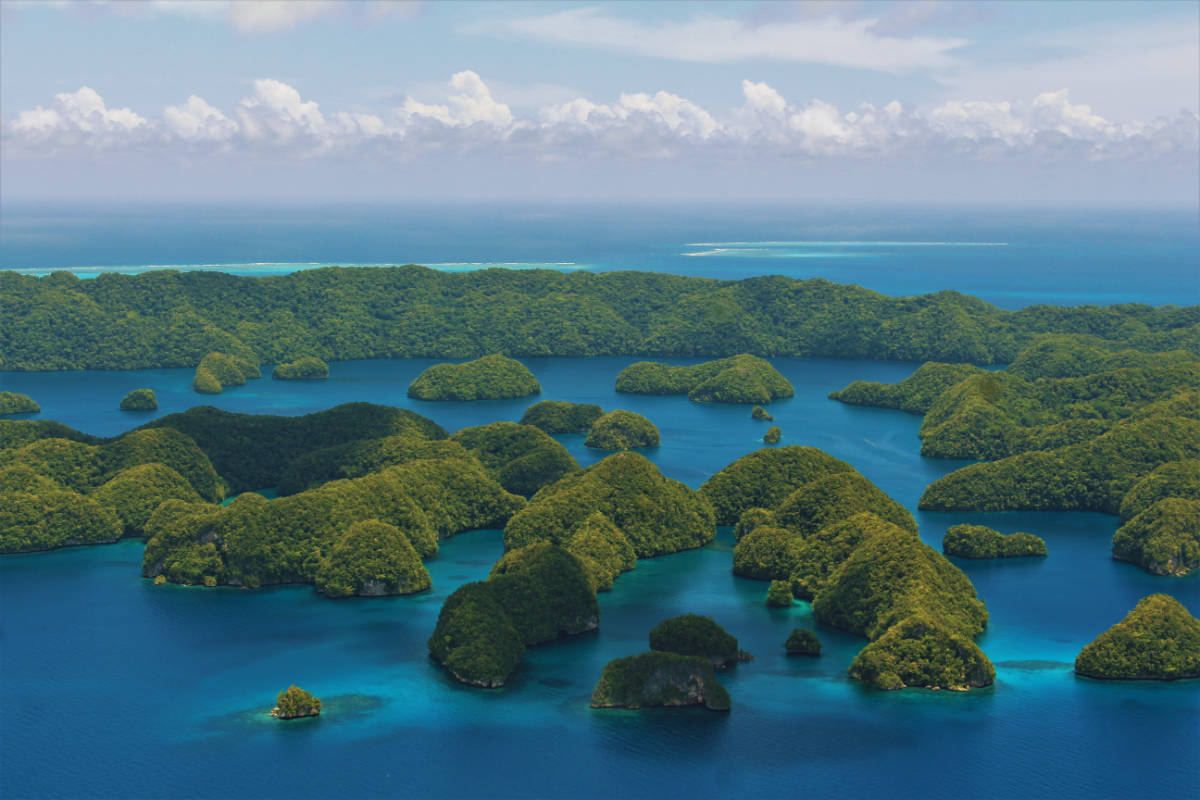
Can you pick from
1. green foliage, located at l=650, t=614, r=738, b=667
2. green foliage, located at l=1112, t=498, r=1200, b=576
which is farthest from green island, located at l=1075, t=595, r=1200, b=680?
green foliage, located at l=650, t=614, r=738, b=667

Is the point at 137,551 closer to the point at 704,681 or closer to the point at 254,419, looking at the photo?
the point at 254,419

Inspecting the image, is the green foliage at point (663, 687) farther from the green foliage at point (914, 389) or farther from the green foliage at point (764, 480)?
the green foliage at point (914, 389)

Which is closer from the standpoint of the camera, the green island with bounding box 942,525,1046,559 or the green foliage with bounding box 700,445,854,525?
the green island with bounding box 942,525,1046,559

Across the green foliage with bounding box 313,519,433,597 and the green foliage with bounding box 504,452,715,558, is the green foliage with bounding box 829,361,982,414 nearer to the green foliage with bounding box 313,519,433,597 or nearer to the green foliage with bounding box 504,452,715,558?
the green foliage with bounding box 504,452,715,558

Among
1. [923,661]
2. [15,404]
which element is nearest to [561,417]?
[15,404]

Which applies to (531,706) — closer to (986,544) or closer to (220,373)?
(986,544)

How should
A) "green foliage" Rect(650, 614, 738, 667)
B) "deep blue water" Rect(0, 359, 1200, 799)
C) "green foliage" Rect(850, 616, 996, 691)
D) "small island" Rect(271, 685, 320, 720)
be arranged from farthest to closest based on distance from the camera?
"green foliage" Rect(650, 614, 738, 667) < "green foliage" Rect(850, 616, 996, 691) < "small island" Rect(271, 685, 320, 720) < "deep blue water" Rect(0, 359, 1200, 799)

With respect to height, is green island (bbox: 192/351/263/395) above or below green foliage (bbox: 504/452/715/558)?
above
